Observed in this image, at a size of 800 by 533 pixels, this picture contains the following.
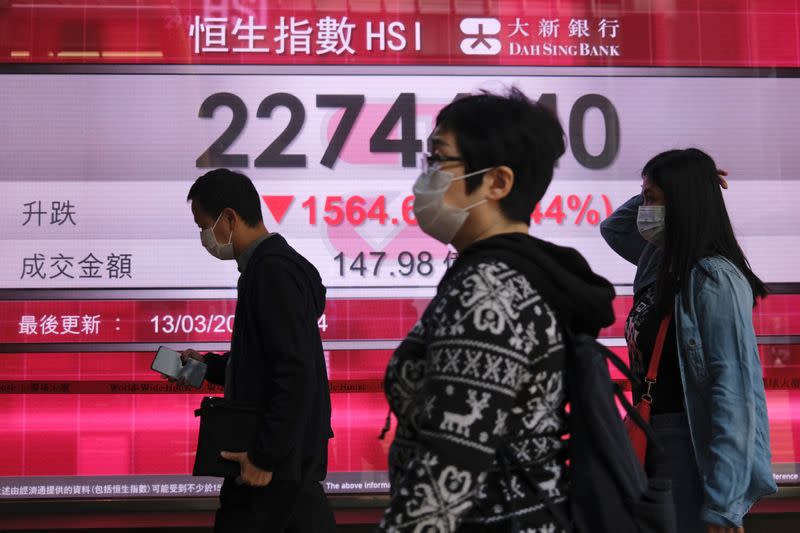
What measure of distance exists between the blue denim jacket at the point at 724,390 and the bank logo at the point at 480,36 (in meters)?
2.44

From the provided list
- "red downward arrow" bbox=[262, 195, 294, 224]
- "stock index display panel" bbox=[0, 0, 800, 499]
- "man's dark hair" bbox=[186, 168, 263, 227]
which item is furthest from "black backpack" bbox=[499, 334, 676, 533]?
"red downward arrow" bbox=[262, 195, 294, 224]

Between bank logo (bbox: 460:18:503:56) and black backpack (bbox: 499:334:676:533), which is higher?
bank logo (bbox: 460:18:503:56)

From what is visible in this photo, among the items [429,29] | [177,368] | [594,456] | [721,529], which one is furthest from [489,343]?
[429,29]

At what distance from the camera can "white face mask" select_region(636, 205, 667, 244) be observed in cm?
271

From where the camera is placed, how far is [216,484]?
4.39m

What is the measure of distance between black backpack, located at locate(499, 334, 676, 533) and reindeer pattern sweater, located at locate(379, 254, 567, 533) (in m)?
0.02

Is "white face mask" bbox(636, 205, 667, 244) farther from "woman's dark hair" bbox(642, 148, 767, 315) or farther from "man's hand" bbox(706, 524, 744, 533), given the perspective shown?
"man's hand" bbox(706, 524, 744, 533)

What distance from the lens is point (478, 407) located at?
4.45 ft

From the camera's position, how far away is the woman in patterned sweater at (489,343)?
1356 millimetres

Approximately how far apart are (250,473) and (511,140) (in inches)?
59.1

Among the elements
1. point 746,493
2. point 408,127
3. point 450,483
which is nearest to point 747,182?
point 408,127

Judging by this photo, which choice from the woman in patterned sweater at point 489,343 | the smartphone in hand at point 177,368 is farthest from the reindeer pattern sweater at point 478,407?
the smartphone in hand at point 177,368

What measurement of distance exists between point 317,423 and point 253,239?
63 centimetres

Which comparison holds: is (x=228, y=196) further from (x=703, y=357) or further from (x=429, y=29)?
(x=429, y=29)
